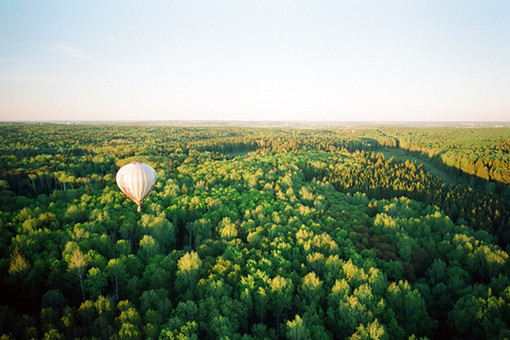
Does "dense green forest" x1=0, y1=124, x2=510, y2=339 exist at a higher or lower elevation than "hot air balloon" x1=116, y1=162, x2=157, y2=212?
lower

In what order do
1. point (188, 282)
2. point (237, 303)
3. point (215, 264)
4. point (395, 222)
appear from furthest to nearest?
point (395, 222) < point (215, 264) < point (188, 282) < point (237, 303)

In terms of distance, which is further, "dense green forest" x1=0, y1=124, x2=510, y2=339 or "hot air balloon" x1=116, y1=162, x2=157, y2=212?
"hot air balloon" x1=116, y1=162, x2=157, y2=212

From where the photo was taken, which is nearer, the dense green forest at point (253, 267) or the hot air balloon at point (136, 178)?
the dense green forest at point (253, 267)

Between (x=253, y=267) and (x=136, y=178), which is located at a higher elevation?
(x=136, y=178)

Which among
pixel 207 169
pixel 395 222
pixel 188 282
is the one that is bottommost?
pixel 188 282

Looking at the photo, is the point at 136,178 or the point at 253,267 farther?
the point at 136,178

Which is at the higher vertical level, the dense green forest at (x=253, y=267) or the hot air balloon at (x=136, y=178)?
the hot air balloon at (x=136, y=178)

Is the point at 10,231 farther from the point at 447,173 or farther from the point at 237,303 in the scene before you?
the point at 447,173

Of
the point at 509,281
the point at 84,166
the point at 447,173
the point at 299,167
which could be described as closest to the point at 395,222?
the point at 509,281

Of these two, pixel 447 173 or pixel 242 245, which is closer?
pixel 242 245

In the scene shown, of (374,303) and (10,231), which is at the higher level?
(10,231)

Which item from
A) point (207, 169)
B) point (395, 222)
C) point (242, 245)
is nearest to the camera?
point (242, 245)
